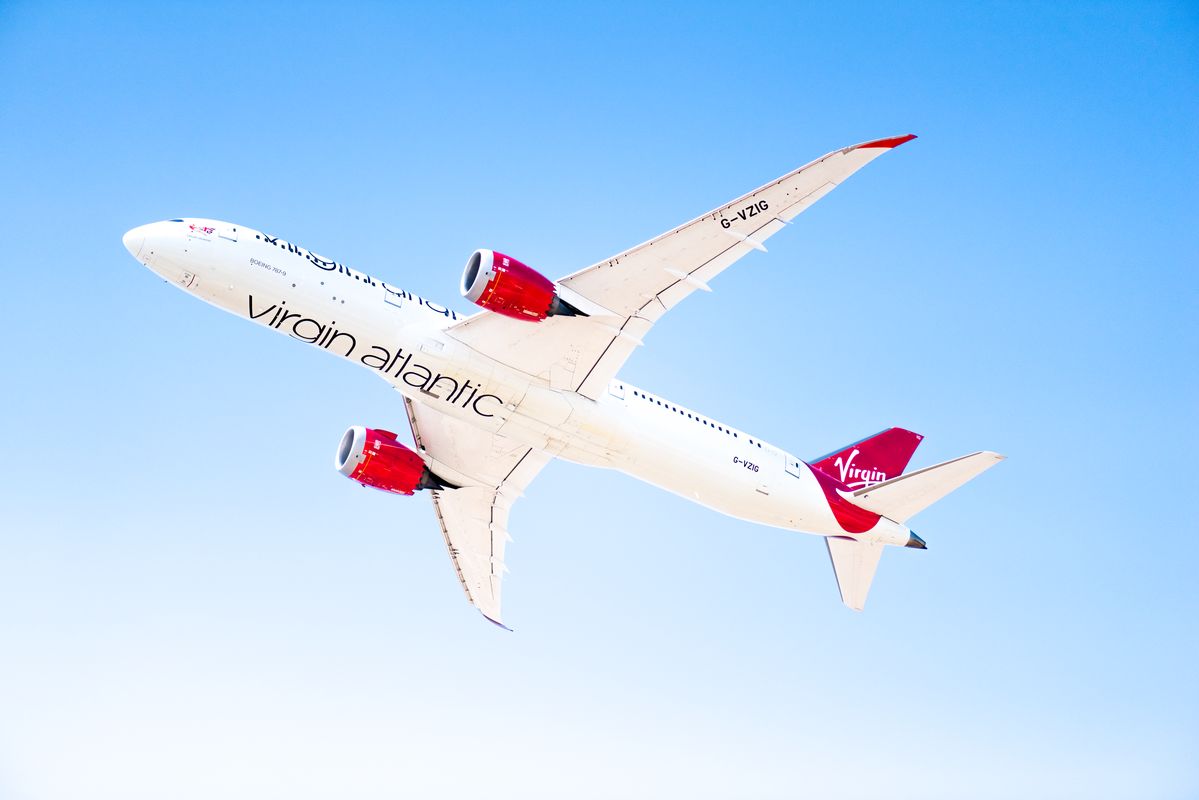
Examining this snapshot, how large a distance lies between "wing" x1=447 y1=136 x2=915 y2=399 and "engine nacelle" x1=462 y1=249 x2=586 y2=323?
88 cm

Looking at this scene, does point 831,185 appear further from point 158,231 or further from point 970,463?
point 158,231

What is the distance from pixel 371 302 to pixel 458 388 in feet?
13.7

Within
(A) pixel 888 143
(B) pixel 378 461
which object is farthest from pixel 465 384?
(A) pixel 888 143

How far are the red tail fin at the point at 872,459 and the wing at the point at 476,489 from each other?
1213 cm

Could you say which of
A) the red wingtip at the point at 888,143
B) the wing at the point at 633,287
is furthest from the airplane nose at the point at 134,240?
the red wingtip at the point at 888,143

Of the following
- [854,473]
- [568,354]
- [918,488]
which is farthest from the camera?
[854,473]

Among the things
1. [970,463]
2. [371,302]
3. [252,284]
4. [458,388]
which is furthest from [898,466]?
[252,284]

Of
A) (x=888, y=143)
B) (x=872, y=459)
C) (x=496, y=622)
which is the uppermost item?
(x=888, y=143)

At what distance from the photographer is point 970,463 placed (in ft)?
130

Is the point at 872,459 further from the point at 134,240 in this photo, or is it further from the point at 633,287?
the point at 134,240

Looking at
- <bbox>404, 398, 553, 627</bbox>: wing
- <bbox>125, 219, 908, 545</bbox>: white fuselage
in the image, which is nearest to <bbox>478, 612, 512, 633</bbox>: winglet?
<bbox>404, 398, 553, 627</bbox>: wing

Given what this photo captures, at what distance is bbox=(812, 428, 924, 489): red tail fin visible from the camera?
1746 inches

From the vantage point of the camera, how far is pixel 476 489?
45375mm

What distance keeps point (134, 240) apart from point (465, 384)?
38.1 feet
